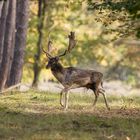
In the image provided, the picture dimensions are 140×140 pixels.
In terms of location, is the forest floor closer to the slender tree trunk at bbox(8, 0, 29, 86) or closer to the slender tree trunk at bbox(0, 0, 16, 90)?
the slender tree trunk at bbox(0, 0, 16, 90)

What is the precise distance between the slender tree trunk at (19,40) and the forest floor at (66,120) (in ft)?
17.5

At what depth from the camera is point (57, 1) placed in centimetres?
3788

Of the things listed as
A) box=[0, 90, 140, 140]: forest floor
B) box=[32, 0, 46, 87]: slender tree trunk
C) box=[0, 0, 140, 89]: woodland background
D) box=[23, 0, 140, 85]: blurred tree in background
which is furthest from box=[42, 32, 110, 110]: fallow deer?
box=[32, 0, 46, 87]: slender tree trunk

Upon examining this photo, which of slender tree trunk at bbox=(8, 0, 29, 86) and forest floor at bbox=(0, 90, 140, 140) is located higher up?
slender tree trunk at bbox=(8, 0, 29, 86)

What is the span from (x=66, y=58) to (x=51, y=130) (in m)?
28.1

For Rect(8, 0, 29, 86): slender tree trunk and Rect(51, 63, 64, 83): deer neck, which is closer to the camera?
Rect(51, 63, 64, 83): deer neck

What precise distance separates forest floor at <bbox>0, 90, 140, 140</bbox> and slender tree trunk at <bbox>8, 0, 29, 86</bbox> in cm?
533

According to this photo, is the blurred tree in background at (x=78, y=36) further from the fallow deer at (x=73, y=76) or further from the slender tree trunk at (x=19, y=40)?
the fallow deer at (x=73, y=76)

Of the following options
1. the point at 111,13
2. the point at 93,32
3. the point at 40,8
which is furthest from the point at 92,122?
the point at 93,32

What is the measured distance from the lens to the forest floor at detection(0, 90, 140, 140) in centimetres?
1327

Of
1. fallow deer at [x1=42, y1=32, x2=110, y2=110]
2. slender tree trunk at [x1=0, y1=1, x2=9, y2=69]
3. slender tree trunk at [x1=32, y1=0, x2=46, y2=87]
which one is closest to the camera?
fallow deer at [x1=42, y1=32, x2=110, y2=110]

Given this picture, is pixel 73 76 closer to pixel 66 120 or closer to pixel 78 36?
pixel 66 120

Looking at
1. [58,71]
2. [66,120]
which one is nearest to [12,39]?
[58,71]

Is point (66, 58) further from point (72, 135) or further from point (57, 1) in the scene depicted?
point (72, 135)
